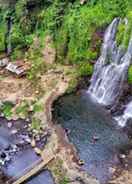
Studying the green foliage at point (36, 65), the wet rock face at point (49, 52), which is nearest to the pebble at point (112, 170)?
the green foliage at point (36, 65)

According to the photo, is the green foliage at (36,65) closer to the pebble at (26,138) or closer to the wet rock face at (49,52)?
the wet rock face at (49,52)

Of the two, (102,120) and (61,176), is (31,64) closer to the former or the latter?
(102,120)

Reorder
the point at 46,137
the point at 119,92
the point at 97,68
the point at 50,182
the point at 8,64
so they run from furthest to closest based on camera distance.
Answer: the point at 8,64, the point at 97,68, the point at 119,92, the point at 46,137, the point at 50,182

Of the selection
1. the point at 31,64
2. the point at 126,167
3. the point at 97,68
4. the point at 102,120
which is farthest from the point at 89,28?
the point at 126,167

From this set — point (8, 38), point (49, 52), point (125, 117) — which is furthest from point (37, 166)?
point (8, 38)

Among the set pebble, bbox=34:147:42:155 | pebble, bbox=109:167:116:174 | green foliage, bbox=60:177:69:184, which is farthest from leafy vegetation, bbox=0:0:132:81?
green foliage, bbox=60:177:69:184
